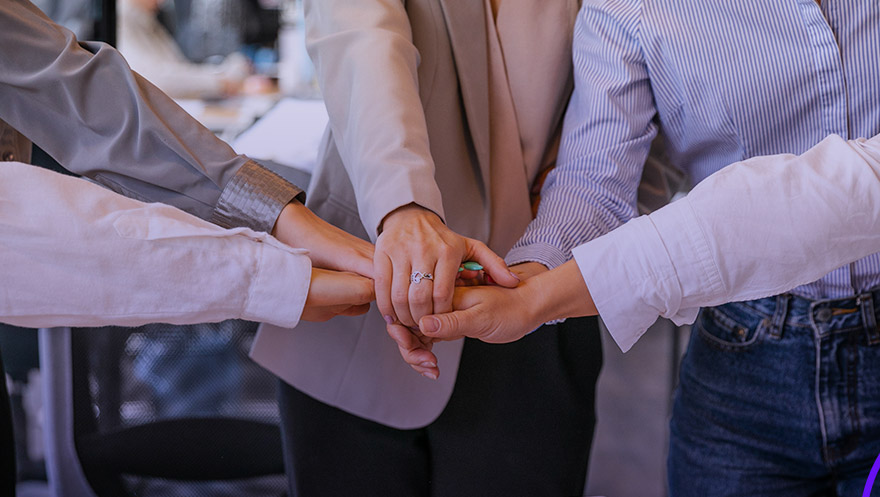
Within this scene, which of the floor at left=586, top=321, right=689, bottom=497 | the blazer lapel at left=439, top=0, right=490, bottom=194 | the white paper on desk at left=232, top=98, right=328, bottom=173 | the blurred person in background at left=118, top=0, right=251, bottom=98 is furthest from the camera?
the blurred person in background at left=118, top=0, right=251, bottom=98

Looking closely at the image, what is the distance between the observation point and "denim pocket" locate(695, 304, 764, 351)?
1021 mm

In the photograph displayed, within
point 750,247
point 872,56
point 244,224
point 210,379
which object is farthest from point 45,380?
point 872,56

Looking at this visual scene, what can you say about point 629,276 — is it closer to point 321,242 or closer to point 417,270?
point 417,270

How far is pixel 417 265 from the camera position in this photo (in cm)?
92

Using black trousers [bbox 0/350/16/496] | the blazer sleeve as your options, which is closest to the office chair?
black trousers [bbox 0/350/16/496]

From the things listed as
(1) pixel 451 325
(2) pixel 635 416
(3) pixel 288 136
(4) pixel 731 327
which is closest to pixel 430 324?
(1) pixel 451 325

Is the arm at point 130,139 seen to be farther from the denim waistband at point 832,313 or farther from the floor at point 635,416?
the floor at point 635,416

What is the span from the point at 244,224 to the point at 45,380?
49 cm

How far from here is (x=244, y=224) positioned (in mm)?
1004

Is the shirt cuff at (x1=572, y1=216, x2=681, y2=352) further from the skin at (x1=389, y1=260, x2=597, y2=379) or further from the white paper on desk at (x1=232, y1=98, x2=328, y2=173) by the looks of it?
the white paper on desk at (x1=232, y1=98, x2=328, y2=173)

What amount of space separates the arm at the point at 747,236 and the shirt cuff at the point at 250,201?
0.23 metres

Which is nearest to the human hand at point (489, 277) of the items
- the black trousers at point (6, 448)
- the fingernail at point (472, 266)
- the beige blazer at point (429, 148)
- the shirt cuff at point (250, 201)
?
the fingernail at point (472, 266)

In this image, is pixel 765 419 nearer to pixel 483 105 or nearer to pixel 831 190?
pixel 831 190

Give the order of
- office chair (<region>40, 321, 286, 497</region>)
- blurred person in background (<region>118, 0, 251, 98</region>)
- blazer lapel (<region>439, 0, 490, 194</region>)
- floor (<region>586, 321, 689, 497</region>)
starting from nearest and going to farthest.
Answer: blazer lapel (<region>439, 0, 490, 194</region>), office chair (<region>40, 321, 286, 497</region>), floor (<region>586, 321, 689, 497</region>), blurred person in background (<region>118, 0, 251, 98</region>)
